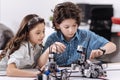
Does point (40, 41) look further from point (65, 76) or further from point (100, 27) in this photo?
point (100, 27)

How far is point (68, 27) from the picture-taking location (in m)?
1.30

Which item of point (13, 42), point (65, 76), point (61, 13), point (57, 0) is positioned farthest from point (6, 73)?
point (57, 0)

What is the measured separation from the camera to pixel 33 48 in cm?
126

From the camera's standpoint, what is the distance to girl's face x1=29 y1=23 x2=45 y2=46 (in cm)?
121

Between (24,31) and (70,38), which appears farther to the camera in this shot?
→ (70,38)

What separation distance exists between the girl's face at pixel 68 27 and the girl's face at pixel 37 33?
0.13 metres

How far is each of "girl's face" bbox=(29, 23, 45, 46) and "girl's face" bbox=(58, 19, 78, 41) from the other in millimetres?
127

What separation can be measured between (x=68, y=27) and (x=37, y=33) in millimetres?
157

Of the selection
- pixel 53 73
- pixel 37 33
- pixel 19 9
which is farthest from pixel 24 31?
pixel 19 9

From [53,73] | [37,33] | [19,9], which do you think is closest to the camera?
[53,73]

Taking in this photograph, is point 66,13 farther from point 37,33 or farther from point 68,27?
point 37,33

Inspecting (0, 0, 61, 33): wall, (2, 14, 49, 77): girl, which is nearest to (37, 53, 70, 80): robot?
(2, 14, 49, 77): girl

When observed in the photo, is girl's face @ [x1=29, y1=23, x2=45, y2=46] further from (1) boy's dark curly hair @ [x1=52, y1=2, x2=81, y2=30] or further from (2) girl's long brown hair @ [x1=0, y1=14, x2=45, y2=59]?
(1) boy's dark curly hair @ [x1=52, y1=2, x2=81, y2=30]

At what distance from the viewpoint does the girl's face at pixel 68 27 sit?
128cm
